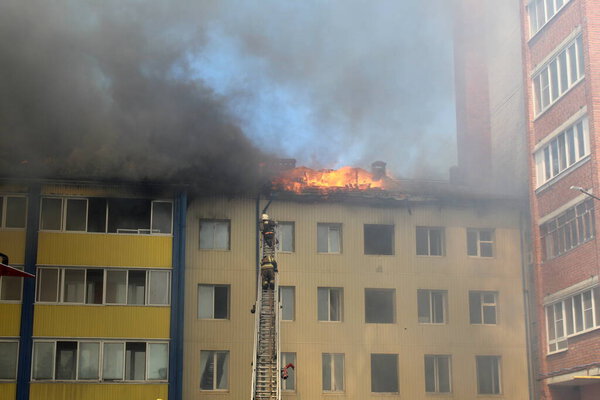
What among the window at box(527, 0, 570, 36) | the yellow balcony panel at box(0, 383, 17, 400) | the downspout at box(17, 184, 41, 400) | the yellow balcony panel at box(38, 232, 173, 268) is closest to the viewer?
the yellow balcony panel at box(0, 383, 17, 400)

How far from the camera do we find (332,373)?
124ft

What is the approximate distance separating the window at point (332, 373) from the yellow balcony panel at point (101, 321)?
6619mm

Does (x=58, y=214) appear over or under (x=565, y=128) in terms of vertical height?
under

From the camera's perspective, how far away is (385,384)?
125ft

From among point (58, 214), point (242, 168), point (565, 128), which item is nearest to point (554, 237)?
point (565, 128)

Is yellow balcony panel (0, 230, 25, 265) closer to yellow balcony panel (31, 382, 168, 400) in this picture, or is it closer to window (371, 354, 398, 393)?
yellow balcony panel (31, 382, 168, 400)

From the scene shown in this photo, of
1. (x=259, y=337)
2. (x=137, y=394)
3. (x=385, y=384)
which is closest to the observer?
(x=259, y=337)

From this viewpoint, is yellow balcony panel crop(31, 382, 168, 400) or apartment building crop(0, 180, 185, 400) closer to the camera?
yellow balcony panel crop(31, 382, 168, 400)

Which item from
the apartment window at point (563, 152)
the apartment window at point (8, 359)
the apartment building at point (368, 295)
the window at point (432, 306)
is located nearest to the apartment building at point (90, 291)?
the apartment window at point (8, 359)

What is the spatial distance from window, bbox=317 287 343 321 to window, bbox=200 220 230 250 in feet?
14.6

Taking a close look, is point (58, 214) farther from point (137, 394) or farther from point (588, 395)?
point (588, 395)

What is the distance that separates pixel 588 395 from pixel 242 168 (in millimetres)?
16702

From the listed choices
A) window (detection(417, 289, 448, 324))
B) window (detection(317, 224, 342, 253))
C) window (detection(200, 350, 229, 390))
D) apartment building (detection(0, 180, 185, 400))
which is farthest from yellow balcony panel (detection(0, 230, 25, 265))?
window (detection(417, 289, 448, 324))

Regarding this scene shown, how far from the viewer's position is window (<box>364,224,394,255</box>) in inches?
1574
